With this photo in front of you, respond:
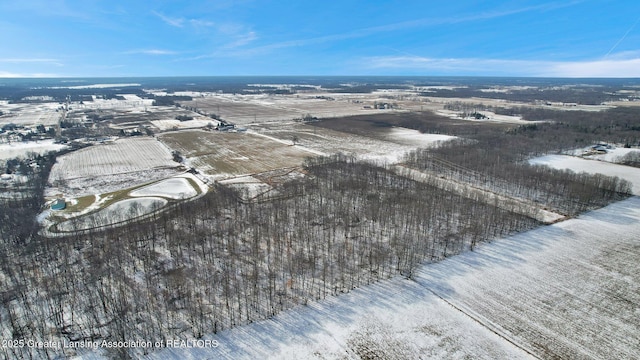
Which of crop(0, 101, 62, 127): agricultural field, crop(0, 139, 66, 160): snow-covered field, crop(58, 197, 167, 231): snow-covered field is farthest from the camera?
crop(0, 101, 62, 127): agricultural field

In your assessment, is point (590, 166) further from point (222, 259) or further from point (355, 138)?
point (222, 259)

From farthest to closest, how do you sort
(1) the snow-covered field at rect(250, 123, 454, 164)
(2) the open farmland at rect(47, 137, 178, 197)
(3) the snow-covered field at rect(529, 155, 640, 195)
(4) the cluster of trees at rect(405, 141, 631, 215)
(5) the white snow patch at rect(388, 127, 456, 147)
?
(5) the white snow patch at rect(388, 127, 456, 147) → (1) the snow-covered field at rect(250, 123, 454, 164) → (3) the snow-covered field at rect(529, 155, 640, 195) → (2) the open farmland at rect(47, 137, 178, 197) → (4) the cluster of trees at rect(405, 141, 631, 215)

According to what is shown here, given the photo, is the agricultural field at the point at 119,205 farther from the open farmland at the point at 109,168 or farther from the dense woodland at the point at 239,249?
the open farmland at the point at 109,168

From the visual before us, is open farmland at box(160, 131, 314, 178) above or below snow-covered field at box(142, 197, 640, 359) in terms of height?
above

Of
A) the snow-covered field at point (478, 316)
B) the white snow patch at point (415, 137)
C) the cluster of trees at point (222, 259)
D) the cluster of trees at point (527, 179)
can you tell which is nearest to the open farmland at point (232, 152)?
the cluster of trees at point (222, 259)

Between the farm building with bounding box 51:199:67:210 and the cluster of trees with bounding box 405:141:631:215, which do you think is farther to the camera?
the cluster of trees with bounding box 405:141:631:215

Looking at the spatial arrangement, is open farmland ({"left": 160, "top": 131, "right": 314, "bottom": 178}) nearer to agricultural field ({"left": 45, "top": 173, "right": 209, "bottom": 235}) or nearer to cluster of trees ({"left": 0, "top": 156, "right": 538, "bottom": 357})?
agricultural field ({"left": 45, "top": 173, "right": 209, "bottom": 235})

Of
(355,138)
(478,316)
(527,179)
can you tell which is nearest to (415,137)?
(355,138)

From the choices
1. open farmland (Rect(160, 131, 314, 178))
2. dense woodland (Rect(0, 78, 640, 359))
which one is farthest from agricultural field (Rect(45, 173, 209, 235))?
open farmland (Rect(160, 131, 314, 178))

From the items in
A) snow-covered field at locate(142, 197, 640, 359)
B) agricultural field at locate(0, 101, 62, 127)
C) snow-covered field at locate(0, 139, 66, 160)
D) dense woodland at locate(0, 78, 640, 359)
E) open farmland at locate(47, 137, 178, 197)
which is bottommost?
snow-covered field at locate(142, 197, 640, 359)
